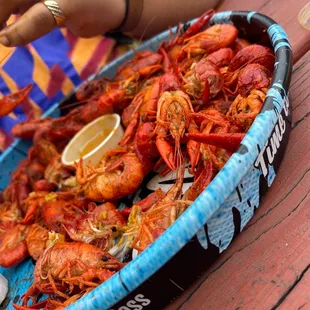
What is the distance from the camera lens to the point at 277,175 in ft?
3.70

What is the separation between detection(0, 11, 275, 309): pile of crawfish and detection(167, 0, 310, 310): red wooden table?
0.15 metres

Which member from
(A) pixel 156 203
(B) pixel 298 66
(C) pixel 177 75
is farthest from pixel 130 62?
(A) pixel 156 203

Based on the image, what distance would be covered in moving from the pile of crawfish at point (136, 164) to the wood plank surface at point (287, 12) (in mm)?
Answer: 188

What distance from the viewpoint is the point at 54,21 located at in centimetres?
160

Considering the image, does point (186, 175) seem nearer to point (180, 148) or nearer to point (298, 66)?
point (180, 148)

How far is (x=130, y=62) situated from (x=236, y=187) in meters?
1.12

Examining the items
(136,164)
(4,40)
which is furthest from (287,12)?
(4,40)

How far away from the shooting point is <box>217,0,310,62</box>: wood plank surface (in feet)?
4.97

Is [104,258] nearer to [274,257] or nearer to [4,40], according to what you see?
[274,257]

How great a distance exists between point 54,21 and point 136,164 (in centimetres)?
65

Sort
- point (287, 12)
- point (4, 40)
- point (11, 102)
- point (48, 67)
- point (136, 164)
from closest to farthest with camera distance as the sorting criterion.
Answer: point (136, 164), point (4, 40), point (287, 12), point (11, 102), point (48, 67)

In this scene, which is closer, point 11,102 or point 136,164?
point 136,164

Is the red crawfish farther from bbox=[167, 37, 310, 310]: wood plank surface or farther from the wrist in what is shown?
bbox=[167, 37, 310, 310]: wood plank surface

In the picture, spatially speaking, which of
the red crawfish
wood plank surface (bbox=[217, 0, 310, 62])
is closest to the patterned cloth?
the red crawfish
